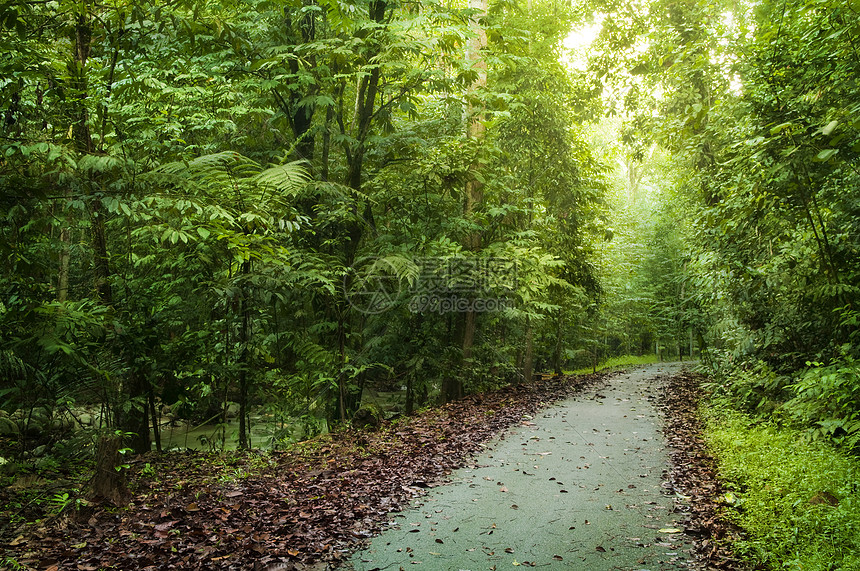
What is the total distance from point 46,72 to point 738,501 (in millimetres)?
7125

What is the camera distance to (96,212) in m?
4.98

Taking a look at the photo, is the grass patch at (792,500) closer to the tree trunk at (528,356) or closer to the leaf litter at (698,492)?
the leaf litter at (698,492)

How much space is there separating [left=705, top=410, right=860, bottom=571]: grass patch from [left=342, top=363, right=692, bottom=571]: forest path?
0.59 metres

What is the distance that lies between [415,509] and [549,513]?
128 cm

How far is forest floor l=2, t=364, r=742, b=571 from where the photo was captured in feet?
13.4

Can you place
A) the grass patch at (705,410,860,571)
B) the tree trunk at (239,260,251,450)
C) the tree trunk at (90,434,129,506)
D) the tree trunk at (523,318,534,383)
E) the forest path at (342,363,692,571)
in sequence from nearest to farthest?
1. the grass patch at (705,410,860,571)
2. the forest path at (342,363,692,571)
3. the tree trunk at (90,434,129,506)
4. the tree trunk at (239,260,251,450)
5. the tree trunk at (523,318,534,383)

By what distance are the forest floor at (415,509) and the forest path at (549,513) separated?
0.06ft

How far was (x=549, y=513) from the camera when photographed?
5199 mm

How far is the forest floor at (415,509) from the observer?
407cm

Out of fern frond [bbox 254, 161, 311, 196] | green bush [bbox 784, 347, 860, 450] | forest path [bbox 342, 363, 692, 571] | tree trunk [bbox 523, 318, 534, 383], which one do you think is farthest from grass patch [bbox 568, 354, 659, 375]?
fern frond [bbox 254, 161, 311, 196]

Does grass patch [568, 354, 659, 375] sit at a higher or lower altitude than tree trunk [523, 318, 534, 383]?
lower

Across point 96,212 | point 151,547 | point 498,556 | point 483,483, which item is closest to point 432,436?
point 483,483

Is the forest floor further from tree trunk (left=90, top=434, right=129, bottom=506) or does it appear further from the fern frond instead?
the fern frond

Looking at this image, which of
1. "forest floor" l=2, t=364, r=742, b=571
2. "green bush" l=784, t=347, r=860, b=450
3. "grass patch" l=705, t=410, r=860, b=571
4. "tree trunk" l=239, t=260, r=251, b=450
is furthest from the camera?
"tree trunk" l=239, t=260, r=251, b=450
